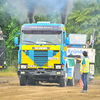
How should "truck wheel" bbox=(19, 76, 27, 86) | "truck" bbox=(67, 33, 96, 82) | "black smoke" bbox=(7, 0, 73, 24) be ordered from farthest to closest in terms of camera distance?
"black smoke" bbox=(7, 0, 73, 24), "truck" bbox=(67, 33, 96, 82), "truck wheel" bbox=(19, 76, 27, 86)

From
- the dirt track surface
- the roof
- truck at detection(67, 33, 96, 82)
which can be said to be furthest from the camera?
truck at detection(67, 33, 96, 82)

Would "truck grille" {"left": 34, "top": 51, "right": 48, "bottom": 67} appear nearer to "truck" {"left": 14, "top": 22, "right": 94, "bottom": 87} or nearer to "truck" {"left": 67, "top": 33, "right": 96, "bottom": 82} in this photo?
"truck" {"left": 14, "top": 22, "right": 94, "bottom": 87}

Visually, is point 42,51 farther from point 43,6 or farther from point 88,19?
point 88,19

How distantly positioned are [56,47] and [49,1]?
9192 mm

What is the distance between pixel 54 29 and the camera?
1956cm

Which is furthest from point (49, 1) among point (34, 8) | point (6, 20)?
point (6, 20)

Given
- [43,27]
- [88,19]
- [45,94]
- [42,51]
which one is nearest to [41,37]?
[43,27]

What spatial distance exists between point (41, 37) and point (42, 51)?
28.4 inches

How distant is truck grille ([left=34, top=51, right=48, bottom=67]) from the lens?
63.7ft

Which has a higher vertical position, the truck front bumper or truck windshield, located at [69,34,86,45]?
truck windshield, located at [69,34,86,45]

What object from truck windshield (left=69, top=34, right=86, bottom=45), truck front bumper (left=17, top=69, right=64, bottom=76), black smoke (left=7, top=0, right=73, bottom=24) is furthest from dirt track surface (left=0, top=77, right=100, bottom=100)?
black smoke (left=7, top=0, right=73, bottom=24)

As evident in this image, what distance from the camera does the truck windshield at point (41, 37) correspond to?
1936 cm

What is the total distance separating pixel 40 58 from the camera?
19.5 meters

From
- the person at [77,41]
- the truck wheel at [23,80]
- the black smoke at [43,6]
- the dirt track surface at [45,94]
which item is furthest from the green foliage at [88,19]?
the dirt track surface at [45,94]
